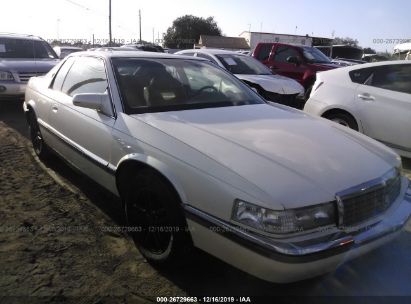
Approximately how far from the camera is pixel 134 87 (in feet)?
12.1

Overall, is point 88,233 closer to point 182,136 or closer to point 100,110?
point 100,110

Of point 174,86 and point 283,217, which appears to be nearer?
point 283,217

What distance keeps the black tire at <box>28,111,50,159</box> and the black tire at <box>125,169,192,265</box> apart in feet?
8.15

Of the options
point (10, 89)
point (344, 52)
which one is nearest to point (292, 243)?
point (10, 89)

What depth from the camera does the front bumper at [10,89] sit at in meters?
8.70

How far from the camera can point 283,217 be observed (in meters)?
2.39

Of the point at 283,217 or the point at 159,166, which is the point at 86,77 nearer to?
the point at 159,166

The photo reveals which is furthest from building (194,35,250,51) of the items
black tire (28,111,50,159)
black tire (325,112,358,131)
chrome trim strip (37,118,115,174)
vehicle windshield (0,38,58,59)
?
chrome trim strip (37,118,115,174)

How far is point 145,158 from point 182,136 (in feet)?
1.01

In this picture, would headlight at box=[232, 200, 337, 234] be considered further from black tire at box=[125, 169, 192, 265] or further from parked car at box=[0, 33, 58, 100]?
parked car at box=[0, 33, 58, 100]

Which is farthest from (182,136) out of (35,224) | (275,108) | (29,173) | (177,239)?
(29,173)

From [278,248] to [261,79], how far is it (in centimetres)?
692

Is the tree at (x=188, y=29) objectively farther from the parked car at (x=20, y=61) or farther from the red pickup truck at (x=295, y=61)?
the parked car at (x=20, y=61)

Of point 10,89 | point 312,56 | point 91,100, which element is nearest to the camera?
point 91,100
